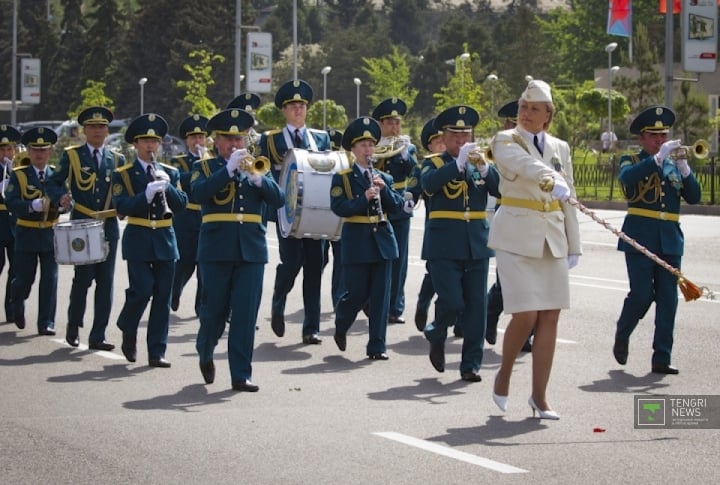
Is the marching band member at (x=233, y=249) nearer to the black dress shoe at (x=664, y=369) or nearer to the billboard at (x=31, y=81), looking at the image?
the black dress shoe at (x=664, y=369)

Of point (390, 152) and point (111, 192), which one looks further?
point (390, 152)

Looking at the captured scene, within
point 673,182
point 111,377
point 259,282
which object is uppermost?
point 673,182

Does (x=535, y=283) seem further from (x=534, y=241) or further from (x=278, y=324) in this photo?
(x=278, y=324)

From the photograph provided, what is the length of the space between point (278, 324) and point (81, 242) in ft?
7.21

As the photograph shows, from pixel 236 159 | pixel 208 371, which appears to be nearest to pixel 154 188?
pixel 236 159

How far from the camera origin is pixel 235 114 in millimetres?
10727

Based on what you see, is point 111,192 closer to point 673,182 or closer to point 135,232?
point 135,232

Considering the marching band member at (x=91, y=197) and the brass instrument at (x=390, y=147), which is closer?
the marching band member at (x=91, y=197)

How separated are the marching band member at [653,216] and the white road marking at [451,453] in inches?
128

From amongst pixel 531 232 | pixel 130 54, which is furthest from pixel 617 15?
pixel 531 232

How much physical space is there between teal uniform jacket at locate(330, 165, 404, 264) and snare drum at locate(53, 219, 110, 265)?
1.92 meters

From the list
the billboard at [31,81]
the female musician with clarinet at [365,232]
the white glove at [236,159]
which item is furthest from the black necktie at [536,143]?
the billboard at [31,81]

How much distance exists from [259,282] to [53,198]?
319 centimetres

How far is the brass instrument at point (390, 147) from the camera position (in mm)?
14484
